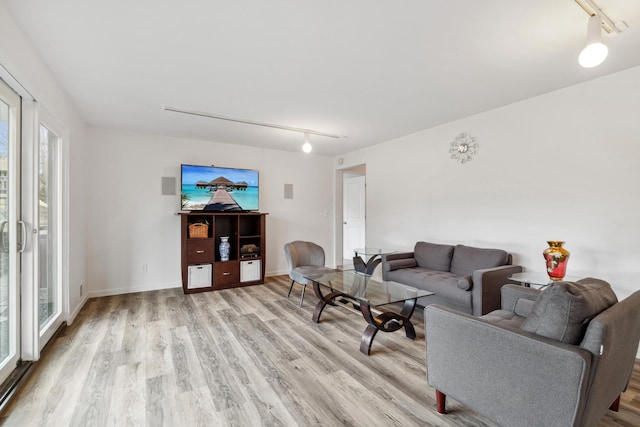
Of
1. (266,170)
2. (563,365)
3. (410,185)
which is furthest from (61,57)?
(410,185)

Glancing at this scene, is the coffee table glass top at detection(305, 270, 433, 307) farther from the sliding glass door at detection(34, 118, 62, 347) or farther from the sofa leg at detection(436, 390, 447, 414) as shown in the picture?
the sliding glass door at detection(34, 118, 62, 347)

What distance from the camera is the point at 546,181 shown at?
308 cm

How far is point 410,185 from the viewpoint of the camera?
461cm

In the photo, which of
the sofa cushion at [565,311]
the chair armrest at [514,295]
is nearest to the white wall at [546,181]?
the chair armrest at [514,295]

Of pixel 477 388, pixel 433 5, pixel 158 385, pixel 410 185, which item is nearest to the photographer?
pixel 477 388

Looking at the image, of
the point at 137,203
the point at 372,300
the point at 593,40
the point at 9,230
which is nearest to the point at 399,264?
the point at 372,300

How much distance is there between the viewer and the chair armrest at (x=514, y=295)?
2.25 meters

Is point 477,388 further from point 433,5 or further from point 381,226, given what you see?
point 381,226

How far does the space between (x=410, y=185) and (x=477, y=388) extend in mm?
3401

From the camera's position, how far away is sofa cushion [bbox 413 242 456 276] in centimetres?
382

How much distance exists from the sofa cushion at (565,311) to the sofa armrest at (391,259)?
253cm

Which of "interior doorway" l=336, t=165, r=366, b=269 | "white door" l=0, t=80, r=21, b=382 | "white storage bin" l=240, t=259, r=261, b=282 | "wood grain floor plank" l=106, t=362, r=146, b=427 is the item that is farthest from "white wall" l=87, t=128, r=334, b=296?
"wood grain floor plank" l=106, t=362, r=146, b=427

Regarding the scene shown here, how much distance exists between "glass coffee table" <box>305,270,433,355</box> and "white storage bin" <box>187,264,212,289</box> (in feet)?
5.97

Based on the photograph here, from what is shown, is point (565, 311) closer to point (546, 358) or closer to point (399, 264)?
point (546, 358)
